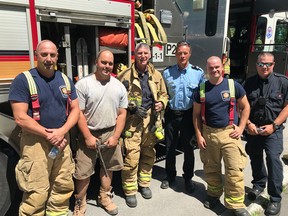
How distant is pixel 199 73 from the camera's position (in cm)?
336

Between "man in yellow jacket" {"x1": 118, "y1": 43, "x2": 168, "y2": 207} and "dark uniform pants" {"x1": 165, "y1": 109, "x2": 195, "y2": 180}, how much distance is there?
0.58 feet

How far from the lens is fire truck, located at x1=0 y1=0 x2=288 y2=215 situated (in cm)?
266

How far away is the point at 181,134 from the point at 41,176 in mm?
1604

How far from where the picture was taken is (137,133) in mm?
3213

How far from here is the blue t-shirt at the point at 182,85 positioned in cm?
327

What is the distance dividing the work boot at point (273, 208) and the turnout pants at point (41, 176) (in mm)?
1987

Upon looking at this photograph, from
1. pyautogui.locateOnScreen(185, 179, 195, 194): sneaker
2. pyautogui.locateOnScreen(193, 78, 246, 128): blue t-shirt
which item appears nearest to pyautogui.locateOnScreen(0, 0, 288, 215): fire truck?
pyautogui.locateOnScreen(193, 78, 246, 128): blue t-shirt

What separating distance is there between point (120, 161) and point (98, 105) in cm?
64

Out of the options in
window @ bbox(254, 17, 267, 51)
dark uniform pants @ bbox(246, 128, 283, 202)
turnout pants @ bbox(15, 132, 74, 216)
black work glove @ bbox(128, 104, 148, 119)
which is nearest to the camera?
turnout pants @ bbox(15, 132, 74, 216)

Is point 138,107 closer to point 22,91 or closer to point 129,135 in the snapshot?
point 129,135

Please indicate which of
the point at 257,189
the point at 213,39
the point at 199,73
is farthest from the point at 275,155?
the point at 213,39

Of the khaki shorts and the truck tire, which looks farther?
the khaki shorts

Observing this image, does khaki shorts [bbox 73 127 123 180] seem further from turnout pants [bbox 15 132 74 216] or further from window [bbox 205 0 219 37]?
window [bbox 205 0 219 37]

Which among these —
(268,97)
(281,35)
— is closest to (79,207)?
(268,97)
